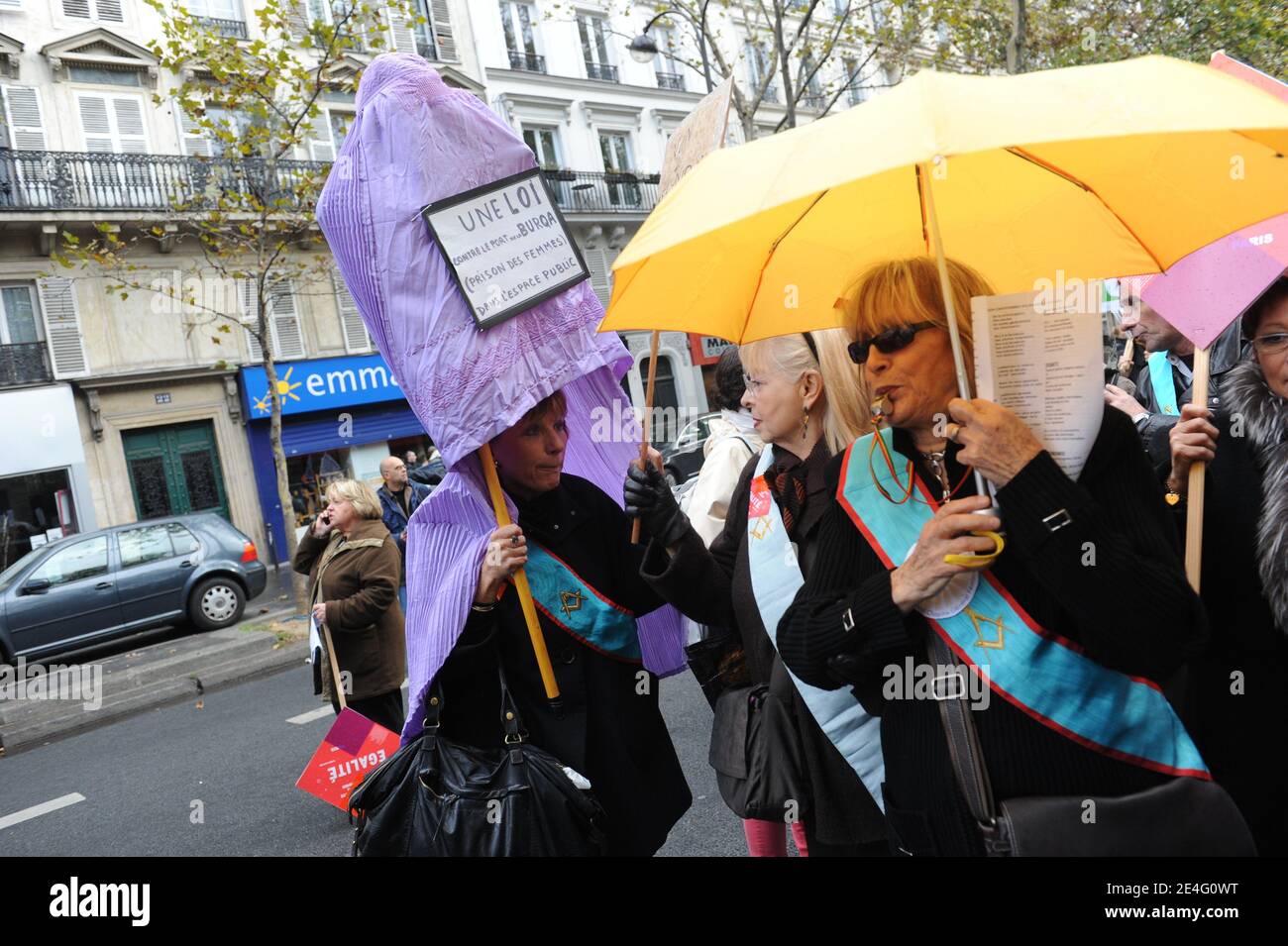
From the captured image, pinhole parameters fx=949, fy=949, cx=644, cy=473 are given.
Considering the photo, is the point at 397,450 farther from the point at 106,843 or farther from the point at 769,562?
the point at 769,562

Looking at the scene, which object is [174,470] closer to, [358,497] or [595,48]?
[358,497]

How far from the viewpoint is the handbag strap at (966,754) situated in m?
1.63

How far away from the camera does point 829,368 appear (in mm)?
2584

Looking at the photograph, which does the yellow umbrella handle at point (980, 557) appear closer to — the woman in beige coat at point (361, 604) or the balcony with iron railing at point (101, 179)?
the woman in beige coat at point (361, 604)

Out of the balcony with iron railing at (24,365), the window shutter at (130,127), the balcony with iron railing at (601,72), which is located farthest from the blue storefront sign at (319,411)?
the balcony with iron railing at (601,72)

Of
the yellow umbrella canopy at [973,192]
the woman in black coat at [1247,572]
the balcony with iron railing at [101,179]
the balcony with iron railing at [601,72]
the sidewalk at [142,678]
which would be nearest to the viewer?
the yellow umbrella canopy at [973,192]

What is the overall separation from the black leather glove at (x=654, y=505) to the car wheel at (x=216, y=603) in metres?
11.3

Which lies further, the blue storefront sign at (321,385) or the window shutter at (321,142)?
the window shutter at (321,142)

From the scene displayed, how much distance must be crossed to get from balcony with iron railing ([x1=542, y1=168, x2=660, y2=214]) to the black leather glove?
24627 millimetres

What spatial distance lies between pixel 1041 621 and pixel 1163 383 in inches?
107

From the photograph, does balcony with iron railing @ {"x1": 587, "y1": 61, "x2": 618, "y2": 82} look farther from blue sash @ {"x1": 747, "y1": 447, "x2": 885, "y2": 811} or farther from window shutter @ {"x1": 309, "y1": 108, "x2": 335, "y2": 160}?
blue sash @ {"x1": 747, "y1": 447, "x2": 885, "y2": 811}

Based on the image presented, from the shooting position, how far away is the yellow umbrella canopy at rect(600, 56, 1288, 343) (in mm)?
1362

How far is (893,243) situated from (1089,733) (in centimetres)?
111

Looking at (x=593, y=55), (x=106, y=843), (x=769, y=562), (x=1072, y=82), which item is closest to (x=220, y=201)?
(x=106, y=843)
